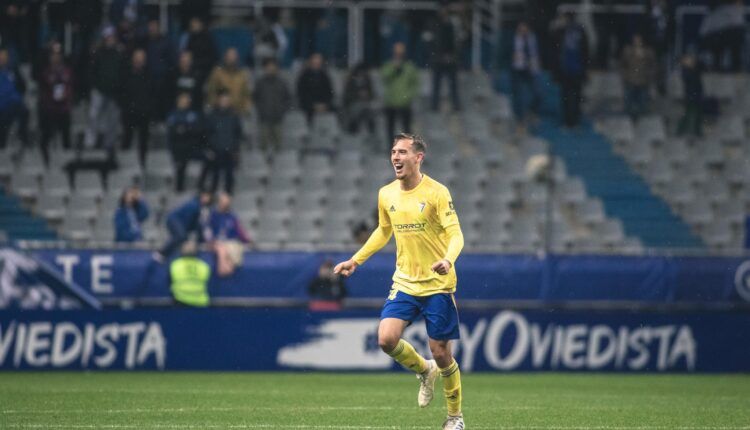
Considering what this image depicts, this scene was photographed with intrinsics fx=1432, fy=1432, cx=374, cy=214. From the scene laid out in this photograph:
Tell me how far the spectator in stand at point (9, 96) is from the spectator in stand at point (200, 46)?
2.90 metres

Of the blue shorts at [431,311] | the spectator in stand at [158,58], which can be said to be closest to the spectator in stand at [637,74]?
the spectator in stand at [158,58]

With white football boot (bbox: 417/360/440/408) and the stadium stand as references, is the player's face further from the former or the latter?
the stadium stand

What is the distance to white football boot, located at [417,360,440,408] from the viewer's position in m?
12.1

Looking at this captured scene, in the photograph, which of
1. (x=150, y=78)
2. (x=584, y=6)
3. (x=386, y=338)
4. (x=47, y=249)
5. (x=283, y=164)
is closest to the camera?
(x=386, y=338)

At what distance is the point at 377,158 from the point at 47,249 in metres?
7.92

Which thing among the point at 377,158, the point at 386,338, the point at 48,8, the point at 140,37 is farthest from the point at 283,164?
the point at 386,338

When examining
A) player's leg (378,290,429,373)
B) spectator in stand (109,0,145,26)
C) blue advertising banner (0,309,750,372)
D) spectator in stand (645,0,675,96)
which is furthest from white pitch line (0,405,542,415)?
spectator in stand (645,0,675,96)

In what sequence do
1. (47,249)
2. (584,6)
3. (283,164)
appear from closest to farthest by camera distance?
1. (47,249)
2. (283,164)
3. (584,6)

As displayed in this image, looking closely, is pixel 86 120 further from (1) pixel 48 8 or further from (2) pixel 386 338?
(2) pixel 386 338

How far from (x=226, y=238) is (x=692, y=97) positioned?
1102 centimetres

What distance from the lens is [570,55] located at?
27250mm

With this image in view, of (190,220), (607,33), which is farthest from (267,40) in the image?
(607,33)

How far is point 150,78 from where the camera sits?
971 inches

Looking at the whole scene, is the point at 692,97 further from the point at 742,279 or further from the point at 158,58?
the point at 158,58
